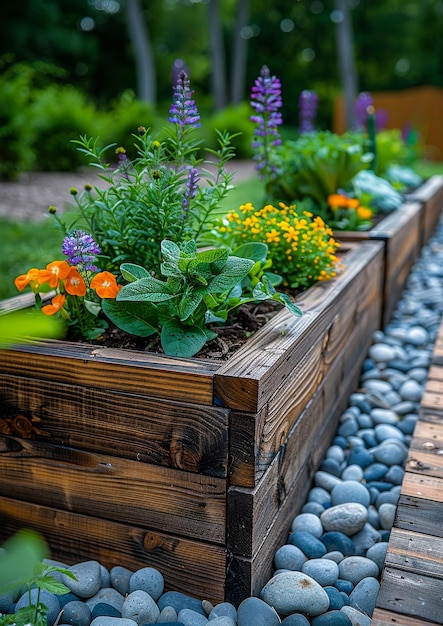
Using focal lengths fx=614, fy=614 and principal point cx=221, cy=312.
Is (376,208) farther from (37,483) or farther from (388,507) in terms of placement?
(37,483)

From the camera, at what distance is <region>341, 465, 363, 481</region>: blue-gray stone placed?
194cm

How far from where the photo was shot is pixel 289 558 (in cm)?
150

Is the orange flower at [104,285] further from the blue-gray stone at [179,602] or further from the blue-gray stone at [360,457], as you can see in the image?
the blue-gray stone at [360,457]

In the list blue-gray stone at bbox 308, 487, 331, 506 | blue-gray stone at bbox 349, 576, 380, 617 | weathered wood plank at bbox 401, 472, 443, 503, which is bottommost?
blue-gray stone at bbox 308, 487, 331, 506

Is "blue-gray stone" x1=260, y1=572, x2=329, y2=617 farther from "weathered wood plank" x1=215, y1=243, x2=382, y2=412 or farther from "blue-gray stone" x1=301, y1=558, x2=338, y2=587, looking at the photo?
"weathered wood plank" x1=215, y1=243, x2=382, y2=412

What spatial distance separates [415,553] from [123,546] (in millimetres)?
674

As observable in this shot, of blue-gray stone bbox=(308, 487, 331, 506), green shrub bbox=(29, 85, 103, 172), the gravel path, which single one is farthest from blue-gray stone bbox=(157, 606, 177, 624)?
green shrub bbox=(29, 85, 103, 172)

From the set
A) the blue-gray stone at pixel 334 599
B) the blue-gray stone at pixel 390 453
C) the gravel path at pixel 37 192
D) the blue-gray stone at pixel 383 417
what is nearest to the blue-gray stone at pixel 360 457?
the blue-gray stone at pixel 390 453

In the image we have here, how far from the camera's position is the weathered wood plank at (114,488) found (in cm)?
134

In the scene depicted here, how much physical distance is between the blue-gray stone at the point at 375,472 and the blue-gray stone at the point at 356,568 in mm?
434

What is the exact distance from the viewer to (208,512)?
1.34 m

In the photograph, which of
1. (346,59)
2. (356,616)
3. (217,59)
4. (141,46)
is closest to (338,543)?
(356,616)

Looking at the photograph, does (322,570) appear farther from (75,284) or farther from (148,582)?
(75,284)

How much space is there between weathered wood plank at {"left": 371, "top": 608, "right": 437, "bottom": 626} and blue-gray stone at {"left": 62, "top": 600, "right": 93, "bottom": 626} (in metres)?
0.60
